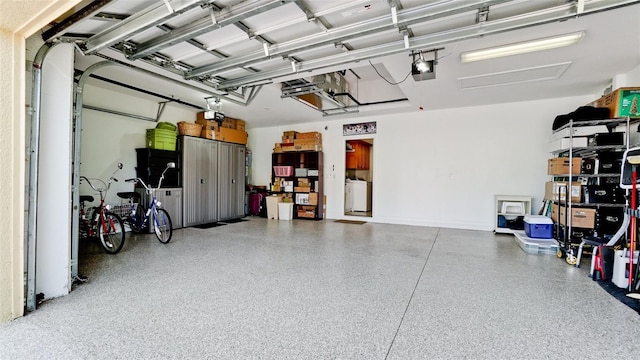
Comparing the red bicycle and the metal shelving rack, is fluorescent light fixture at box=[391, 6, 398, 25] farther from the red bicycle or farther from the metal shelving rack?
the red bicycle

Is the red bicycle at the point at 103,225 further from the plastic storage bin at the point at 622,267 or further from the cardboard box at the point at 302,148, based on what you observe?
the plastic storage bin at the point at 622,267

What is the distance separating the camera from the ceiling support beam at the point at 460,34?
2.22 metres

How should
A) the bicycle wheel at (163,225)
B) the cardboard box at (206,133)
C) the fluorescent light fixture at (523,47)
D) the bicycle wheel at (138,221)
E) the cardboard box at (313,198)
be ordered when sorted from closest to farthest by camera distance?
the fluorescent light fixture at (523,47) < the bicycle wheel at (163,225) < the bicycle wheel at (138,221) < the cardboard box at (206,133) < the cardboard box at (313,198)

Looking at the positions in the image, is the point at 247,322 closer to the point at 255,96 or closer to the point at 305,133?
the point at 255,96

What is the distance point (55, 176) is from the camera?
258cm

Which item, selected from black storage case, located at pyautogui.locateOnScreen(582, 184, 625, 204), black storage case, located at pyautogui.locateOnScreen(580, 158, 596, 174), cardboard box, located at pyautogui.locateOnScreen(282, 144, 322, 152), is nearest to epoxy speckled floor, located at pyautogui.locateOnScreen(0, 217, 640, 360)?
black storage case, located at pyautogui.locateOnScreen(582, 184, 625, 204)

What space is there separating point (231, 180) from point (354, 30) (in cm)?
569

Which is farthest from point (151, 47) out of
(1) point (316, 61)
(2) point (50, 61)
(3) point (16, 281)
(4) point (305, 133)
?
(4) point (305, 133)

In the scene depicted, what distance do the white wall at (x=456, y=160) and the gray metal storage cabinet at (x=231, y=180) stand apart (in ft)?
8.55

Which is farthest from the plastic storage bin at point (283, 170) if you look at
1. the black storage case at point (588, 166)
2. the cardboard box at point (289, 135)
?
the black storage case at point (588, 166)

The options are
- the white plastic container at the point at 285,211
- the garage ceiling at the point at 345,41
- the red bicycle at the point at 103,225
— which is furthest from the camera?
the white plastic container at the point at 285,211

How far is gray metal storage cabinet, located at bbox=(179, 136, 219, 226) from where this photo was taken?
612 centimetres

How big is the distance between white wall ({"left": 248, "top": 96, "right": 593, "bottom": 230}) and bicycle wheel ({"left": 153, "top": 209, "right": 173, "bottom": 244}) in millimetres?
4215

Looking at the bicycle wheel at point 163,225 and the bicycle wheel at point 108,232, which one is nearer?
the bicycle wheel at point 108,232
